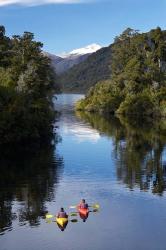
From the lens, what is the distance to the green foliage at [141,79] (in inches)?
6491

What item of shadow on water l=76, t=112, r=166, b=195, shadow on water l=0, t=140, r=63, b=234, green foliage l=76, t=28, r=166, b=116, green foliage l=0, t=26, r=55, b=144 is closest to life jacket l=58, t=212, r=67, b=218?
shadow on water l=0, t=140, r=63, b=234

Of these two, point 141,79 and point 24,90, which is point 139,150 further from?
point 141,79

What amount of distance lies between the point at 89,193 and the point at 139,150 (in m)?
34.9

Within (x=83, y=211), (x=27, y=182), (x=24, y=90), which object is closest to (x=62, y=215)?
(x=83, y=211)

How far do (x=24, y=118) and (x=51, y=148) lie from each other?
697 centimetres

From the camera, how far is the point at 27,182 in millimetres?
65750

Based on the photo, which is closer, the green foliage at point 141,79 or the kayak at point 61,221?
the kayak at point 61,221

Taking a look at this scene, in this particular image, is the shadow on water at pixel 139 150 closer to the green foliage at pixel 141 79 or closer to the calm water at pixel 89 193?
the calm water at pixel 89 193

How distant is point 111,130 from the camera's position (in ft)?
429

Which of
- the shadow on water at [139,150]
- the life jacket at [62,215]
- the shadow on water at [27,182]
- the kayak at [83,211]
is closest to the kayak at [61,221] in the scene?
the life jacket at [62,215]

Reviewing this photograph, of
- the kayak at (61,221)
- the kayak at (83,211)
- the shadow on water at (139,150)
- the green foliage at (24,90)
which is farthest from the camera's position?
the green foliage at (24,90)

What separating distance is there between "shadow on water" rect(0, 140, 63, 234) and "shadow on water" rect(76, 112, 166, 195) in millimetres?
9074

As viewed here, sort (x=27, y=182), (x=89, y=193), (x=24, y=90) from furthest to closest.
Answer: (x=24, y=90)
(x=27, y=182)
(x=89, y=193)

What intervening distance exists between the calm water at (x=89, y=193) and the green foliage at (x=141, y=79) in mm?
58217
